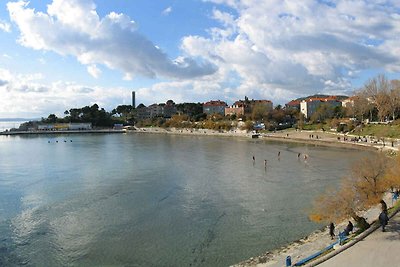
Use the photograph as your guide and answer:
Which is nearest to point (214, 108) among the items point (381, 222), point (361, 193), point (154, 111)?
point (154, 111)

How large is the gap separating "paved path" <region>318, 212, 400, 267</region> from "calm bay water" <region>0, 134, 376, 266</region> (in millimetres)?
4468

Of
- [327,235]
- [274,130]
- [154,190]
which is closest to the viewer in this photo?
[327,235]

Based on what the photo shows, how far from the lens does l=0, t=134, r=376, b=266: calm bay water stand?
1889 cm

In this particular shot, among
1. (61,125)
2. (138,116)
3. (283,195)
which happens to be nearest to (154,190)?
(283,195)

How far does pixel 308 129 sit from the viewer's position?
10369 centimetres

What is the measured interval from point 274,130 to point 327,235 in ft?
317

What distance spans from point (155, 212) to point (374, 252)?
1467 centimetres

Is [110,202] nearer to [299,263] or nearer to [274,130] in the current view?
[299,263]

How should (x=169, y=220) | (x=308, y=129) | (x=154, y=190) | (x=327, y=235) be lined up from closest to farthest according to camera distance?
1. (x=327, y=235)
2. (x=169, y=220)
3. (x=154, y=190)
4. (x=308, y=129)

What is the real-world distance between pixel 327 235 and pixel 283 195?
10.8 m

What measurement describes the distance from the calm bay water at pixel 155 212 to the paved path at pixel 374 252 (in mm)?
4468

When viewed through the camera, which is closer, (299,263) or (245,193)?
(299,263)

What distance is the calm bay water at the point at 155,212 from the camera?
18891 mm

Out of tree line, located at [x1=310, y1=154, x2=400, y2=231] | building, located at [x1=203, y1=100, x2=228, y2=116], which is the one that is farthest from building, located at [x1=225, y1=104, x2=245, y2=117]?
tree line, located at [x1=310, y1=154, x2=400, y2=231]
